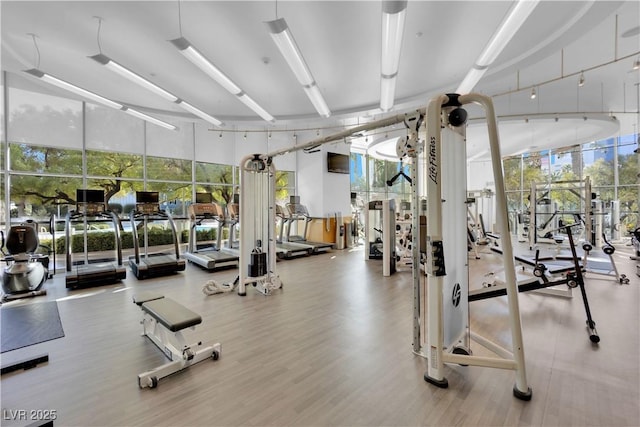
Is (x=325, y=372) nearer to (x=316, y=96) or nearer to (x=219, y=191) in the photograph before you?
(x=316, y=96)

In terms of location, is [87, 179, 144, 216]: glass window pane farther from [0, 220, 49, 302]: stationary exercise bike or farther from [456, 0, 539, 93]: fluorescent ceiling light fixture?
[456, 0, 539, 93]: fluorescent ceiling light fixture

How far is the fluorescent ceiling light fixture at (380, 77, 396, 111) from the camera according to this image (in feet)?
15.9

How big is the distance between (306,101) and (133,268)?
576 cm

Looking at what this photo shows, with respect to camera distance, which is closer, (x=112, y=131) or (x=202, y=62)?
(x=202, y=62)

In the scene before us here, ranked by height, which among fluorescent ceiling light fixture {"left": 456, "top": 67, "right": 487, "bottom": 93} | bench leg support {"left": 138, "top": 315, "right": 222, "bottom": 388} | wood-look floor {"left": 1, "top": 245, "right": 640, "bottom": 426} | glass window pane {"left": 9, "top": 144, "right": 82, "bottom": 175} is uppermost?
fluorescent ceiling light fixture {"left": 456, "top": 67, "right": 487, "bottom": 93}

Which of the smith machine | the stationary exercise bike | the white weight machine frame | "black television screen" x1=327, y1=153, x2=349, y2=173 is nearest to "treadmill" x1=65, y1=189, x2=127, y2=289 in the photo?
the stationary exercise bike

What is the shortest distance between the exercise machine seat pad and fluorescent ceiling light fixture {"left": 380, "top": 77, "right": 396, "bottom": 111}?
4.48 m

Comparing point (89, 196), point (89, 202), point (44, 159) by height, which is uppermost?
point (44, 159)

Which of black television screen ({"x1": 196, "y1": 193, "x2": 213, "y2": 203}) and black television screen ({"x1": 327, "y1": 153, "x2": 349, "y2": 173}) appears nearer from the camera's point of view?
black television screen ({"x1": 196, "y1": 193, "x2": 213, "y2": 203})

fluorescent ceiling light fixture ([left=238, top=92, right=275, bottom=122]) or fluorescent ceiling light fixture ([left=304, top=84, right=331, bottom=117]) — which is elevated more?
fluorescent ceiling light fixture ([left=304, top=84, right=331, bottom=117])

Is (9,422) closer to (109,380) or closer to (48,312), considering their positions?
(109,380)

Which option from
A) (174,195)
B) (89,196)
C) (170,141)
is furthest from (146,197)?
(170,141)

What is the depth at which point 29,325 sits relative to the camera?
351cm

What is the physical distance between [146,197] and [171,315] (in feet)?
15.1
